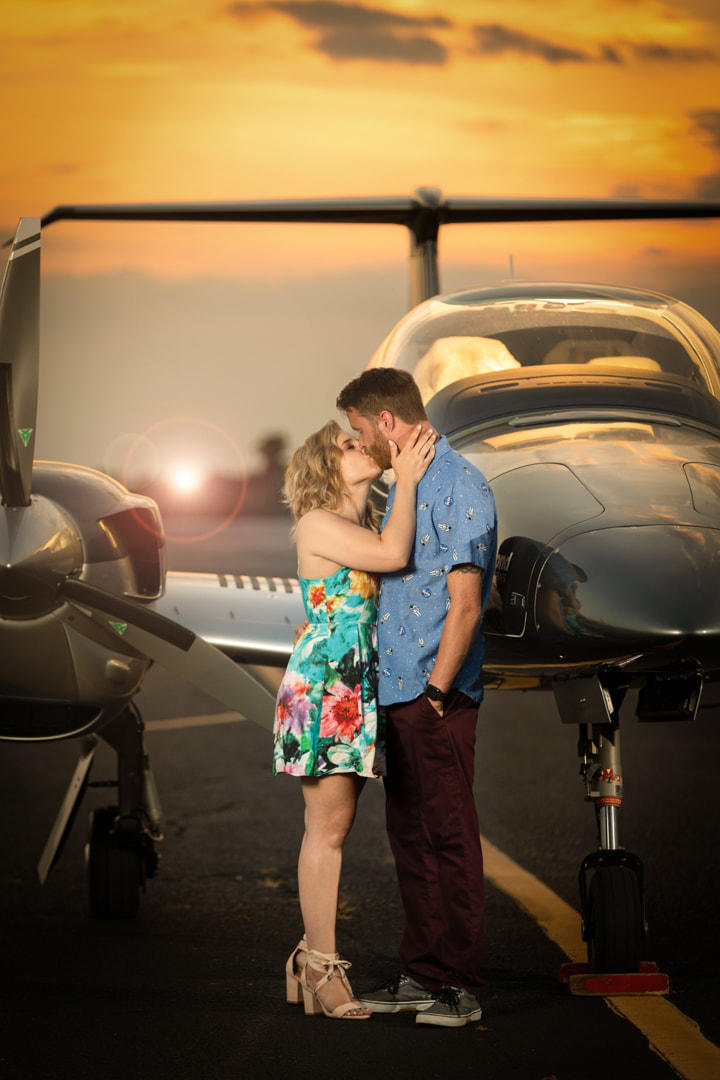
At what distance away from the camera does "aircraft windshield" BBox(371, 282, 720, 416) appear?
536 cm

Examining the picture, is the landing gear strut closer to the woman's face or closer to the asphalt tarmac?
the asphalt tarmac

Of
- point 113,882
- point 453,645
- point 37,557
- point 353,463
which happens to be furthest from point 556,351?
point 113,882

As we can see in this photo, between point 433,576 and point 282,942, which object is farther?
point 282,942

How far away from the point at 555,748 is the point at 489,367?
21.2 feet

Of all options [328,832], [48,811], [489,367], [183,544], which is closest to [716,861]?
[489,367]

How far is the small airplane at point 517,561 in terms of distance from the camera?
404 cm

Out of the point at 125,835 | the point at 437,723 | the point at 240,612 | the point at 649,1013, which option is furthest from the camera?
the point at 240,612

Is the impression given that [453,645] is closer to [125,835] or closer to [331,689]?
[331,689]

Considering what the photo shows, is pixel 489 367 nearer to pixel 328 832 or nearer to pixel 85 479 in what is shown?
pixel 85 479

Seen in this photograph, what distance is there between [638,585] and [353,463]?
0.98 meters

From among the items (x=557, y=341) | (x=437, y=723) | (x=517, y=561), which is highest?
(x=557, y=341)

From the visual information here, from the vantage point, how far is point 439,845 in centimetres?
397

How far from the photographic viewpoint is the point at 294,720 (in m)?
4.02

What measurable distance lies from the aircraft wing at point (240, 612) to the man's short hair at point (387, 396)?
6.93 ft
